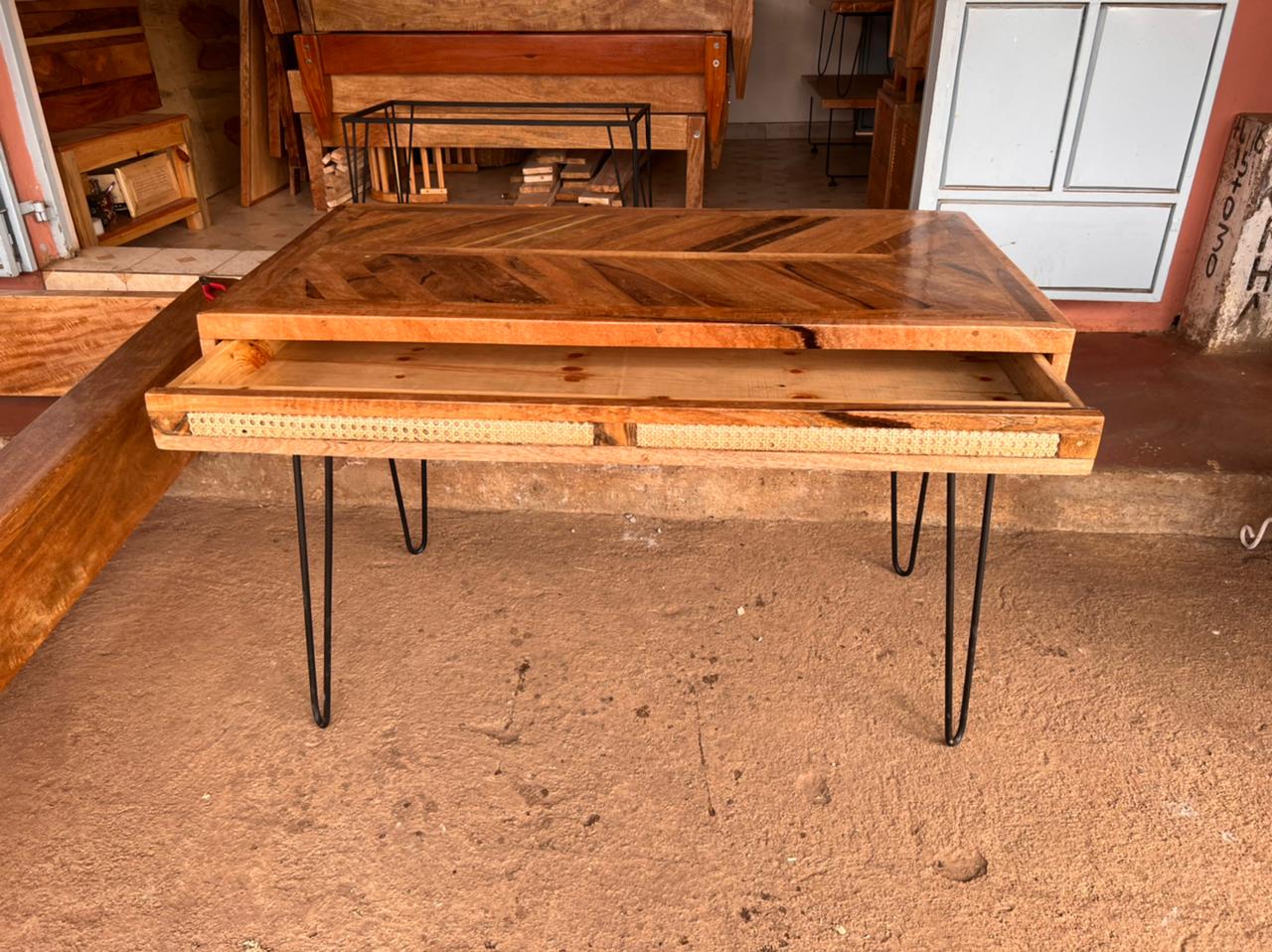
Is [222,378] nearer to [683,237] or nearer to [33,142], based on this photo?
[683,237]

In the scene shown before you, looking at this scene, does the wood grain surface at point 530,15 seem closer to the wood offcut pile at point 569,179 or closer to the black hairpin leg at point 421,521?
the wood offcut pile at point 569,179

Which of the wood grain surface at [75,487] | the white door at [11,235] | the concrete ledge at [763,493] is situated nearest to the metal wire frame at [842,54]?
the concrete ledge at [763,493]

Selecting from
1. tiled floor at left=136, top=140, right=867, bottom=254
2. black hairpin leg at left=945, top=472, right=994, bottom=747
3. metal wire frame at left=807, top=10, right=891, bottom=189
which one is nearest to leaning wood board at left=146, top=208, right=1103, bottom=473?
black hairpin leg at left=945, top=472, right=994, bottom=747

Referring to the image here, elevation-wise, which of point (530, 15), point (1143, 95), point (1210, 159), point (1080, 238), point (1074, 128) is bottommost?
point (1080, 238)

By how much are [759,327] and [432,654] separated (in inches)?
51.4

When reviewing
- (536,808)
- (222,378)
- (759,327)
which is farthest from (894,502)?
(222,378)

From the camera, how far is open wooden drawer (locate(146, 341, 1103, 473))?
1.61 m

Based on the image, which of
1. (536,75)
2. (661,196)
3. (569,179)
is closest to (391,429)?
(536,75)

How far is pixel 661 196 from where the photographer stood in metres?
5.47

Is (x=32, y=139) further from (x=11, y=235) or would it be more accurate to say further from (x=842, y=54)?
(x=842, y=54)

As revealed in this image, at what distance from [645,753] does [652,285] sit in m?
1.04

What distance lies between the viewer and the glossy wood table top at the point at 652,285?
1707 mm

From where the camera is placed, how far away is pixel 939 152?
349 cm

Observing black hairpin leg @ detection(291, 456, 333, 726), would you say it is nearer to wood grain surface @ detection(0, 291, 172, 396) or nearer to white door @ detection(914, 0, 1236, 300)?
wood grain surface @ detection(0, 291, 172, 396)
